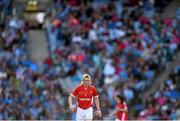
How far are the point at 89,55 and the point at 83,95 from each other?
413 inches

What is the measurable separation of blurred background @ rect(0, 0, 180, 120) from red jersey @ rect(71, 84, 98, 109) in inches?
303

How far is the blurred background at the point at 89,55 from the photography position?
29734 millimetres

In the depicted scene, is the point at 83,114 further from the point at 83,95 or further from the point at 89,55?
the point at 89,55

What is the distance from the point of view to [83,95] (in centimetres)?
2141

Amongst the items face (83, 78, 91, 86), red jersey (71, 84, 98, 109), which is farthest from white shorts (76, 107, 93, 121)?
face (83, 78, 91, 86)

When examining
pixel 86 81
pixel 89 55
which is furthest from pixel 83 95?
pixel 89 55

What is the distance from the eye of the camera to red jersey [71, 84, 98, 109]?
2142cm

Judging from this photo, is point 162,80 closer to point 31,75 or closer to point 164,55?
point 164,55

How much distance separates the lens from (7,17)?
34.0 m

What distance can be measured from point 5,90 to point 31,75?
4.43 ft

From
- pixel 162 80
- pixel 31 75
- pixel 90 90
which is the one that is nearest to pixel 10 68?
pixel 31 75

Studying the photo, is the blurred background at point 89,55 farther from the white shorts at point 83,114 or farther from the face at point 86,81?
the face at point 86,81

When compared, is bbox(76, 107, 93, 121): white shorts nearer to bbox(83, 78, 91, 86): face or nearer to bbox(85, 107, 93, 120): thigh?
bbox(85, 107, 93, 120): thigh

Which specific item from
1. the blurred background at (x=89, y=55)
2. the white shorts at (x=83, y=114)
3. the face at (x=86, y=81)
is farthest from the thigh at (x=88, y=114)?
the blurred background at (x=89, y=55)
